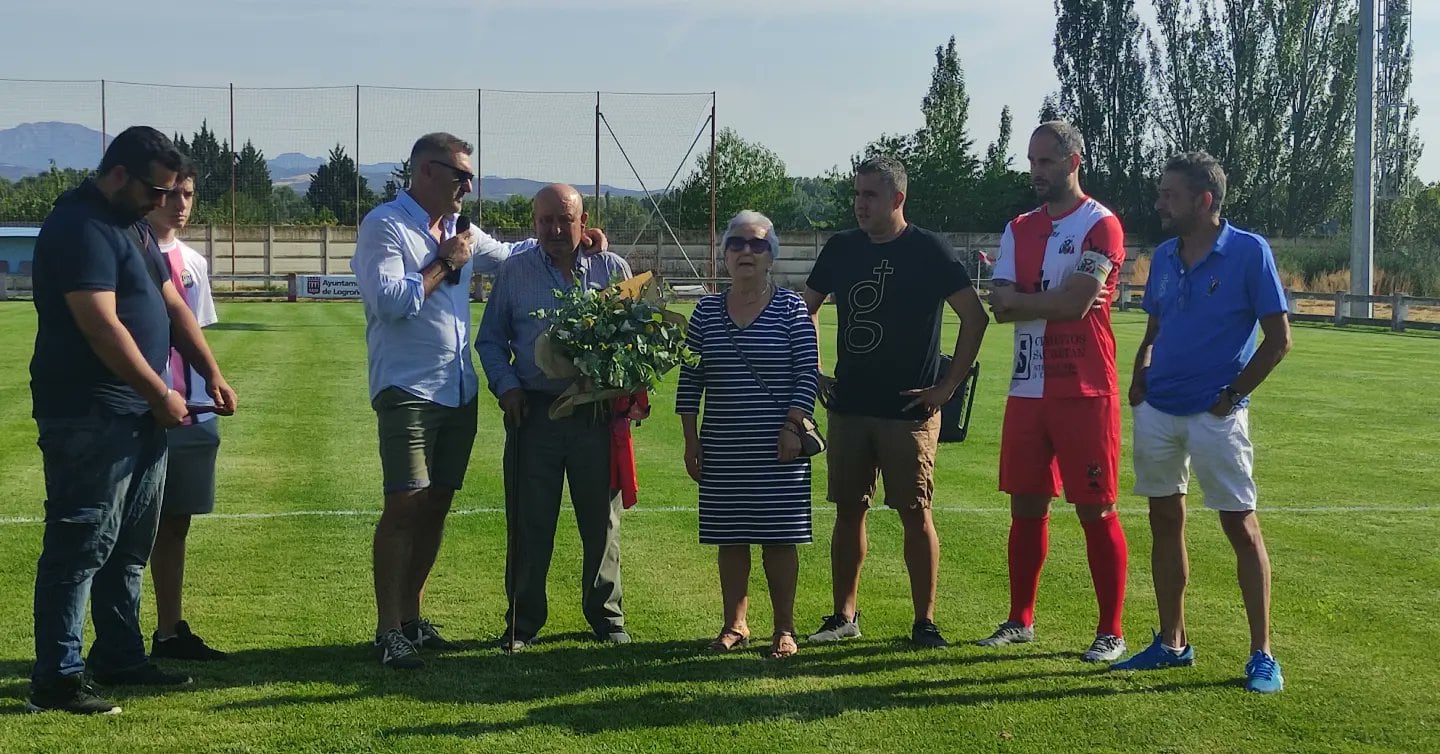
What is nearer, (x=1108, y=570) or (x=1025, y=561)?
(x=1108, y=570)

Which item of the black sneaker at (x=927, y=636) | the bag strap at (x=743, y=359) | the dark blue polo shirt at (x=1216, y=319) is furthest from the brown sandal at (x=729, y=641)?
the dark blue polo shirt at (x=1216, y=319)

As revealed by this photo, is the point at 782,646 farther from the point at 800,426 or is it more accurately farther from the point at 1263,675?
the point at 1263,675

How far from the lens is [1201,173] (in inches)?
219

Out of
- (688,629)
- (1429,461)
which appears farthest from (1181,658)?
(1429,461)

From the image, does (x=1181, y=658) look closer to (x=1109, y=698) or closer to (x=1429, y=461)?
(x=1109, y=698)

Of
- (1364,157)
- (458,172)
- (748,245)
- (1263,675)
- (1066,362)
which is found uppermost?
(1364,157)

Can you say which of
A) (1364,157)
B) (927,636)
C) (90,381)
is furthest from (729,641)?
(1364,157)

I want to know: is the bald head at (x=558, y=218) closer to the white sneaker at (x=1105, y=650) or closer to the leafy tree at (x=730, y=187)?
the white sneaker at (x=1105, y=650)

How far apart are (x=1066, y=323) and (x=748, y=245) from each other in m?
1.40

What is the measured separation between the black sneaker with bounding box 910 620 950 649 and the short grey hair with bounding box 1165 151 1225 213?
2.16 meters

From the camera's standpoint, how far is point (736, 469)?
592 cm

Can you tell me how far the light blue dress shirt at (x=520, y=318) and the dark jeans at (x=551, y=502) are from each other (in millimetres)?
125

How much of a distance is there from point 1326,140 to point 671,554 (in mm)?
59609

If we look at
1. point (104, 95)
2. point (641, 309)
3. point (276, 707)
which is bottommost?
point (276, 707)
